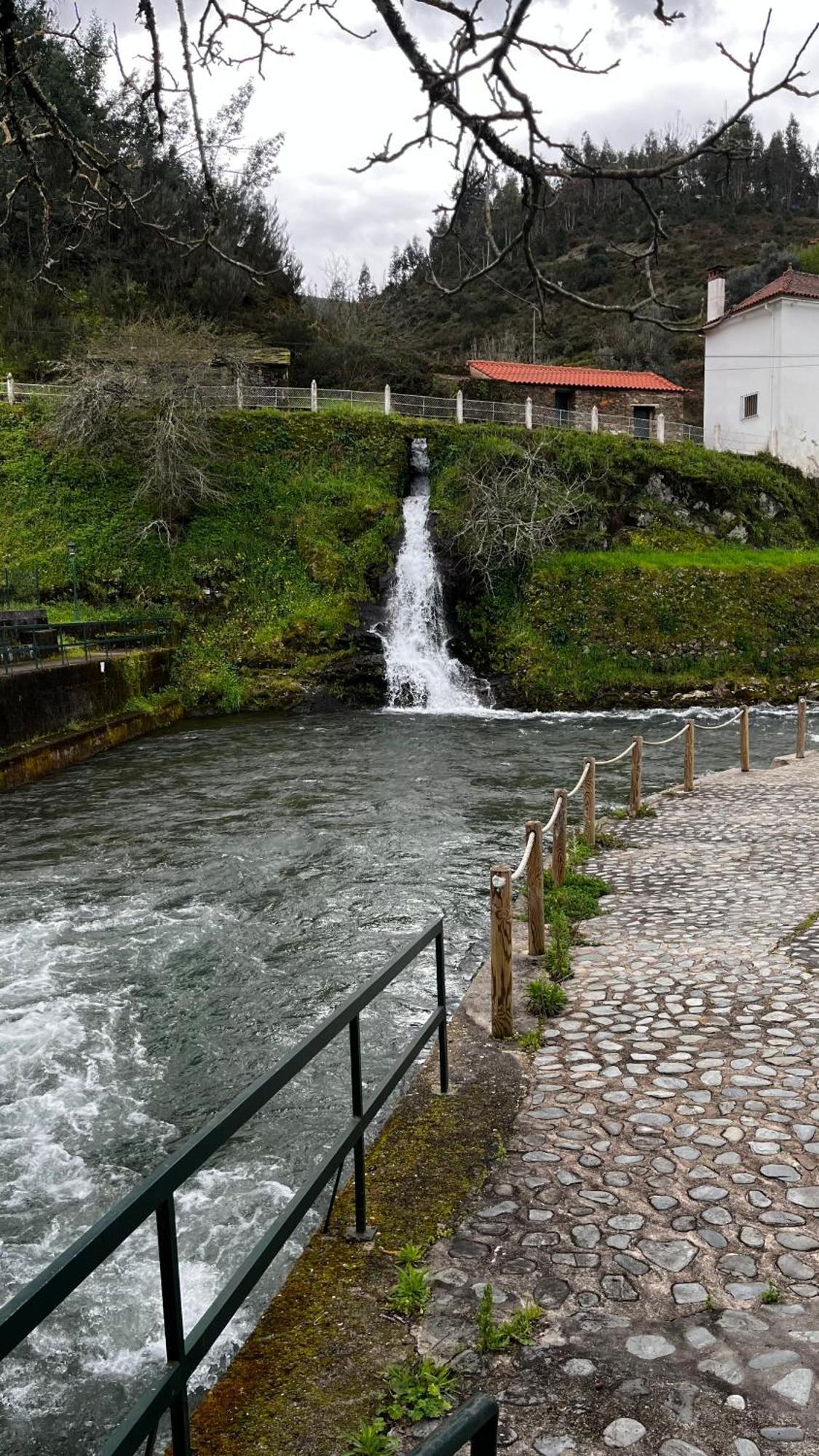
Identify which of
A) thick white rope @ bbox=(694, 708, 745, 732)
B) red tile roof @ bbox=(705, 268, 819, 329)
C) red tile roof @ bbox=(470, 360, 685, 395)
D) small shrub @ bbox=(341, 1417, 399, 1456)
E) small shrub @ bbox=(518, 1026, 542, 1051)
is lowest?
thick white rope @ bbox=(694, 708, 745, 732)

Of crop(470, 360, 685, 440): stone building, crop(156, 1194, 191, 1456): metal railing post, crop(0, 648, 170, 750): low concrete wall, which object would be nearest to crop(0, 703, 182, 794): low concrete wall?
crop(0, 648, 170, 750): low concrete wall

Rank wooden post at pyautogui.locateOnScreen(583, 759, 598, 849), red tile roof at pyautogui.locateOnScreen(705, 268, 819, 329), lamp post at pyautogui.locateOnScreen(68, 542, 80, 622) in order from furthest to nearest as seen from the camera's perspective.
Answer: red tile roof at pyautogui.locateOnScreen(705, 268, 819, 329) < lamp post at pyautogui.locateOnScreen(68, 542, 80, 622) < wooden post at pyautogui.locateOnScreen(583, 759, 598, 849)

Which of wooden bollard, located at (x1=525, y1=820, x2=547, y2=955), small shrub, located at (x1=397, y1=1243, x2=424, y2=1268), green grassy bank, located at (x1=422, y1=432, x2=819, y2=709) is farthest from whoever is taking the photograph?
green grassy bank, located at (x1=422, y1=432, x2=819, y2=709)

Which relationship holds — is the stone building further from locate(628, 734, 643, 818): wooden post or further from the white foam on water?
the white foam on water

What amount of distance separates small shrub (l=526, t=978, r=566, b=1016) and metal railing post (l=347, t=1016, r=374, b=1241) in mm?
2682

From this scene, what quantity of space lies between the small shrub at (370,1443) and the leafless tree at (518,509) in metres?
26.9

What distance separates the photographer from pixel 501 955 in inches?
243

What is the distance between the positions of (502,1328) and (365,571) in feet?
87.5

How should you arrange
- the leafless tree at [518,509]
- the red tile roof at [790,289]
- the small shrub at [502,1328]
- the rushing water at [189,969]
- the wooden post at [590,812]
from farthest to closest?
the red tile roof at [790,289]
the leafless tree at [518,509]
the wooden post at [590,812]
the rushing water at [189,969]
the small shrub at [502,1328]

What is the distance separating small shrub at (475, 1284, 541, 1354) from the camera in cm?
326

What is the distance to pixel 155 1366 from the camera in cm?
402

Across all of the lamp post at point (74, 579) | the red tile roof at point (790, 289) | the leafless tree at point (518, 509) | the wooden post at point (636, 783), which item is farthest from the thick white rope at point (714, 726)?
the red tile roof at point (790, 289)

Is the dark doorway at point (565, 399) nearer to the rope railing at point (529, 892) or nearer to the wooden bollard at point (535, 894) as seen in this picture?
the rope railing at point (529, 892)

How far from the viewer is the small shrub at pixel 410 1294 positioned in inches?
137
